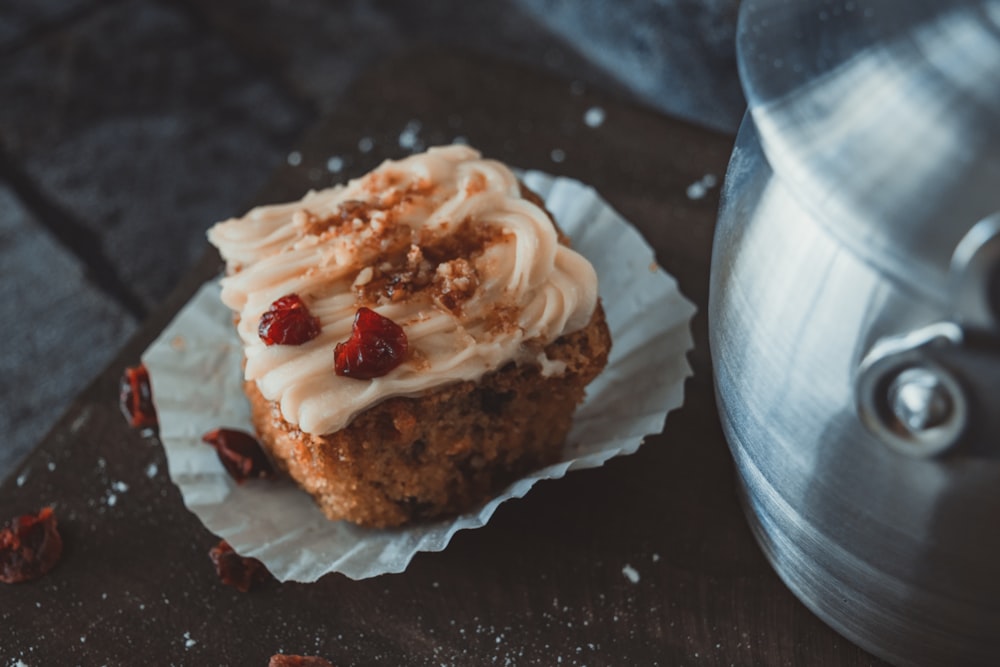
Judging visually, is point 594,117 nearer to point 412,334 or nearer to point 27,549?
point 412,334

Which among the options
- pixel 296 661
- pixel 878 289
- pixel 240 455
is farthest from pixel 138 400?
pixel 878 289

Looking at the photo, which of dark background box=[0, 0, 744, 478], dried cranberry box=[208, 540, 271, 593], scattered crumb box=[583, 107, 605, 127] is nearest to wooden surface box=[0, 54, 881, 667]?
dried cranberry box=[208, 540, 271, 593]

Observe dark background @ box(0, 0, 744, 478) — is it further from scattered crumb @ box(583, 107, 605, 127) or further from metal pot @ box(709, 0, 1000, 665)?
metal pot @ box(709, 0, 1000, 665)

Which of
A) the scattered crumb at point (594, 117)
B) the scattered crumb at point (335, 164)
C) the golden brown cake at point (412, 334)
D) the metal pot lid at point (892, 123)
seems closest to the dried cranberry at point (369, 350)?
the golden brown cake at point (412, 334)

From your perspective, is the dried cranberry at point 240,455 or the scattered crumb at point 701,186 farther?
the scattered crumb at point 701,186

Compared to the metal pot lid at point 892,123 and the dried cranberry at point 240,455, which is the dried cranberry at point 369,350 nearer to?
the dried cranberry at point 240,455

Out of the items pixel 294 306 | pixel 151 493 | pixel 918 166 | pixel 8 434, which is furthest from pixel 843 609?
pixel 8 434
